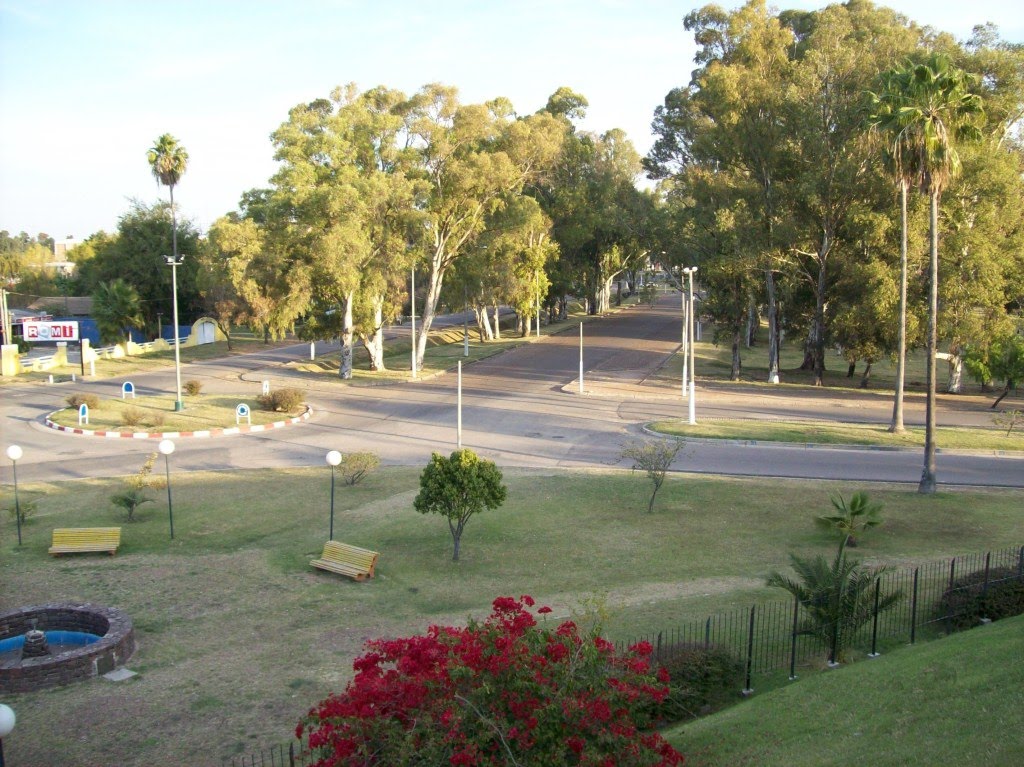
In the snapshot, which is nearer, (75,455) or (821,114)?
(75,455)

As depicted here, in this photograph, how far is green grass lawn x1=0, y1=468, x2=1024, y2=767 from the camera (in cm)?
1037

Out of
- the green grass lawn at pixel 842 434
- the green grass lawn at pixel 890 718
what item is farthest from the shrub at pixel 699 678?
the green grass lawn at pixel 842 434

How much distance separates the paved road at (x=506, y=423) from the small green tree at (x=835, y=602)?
40.3 feet

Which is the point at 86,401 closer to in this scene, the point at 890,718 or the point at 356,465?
the point at 356,465

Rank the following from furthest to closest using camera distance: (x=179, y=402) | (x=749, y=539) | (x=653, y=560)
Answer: (x=179, y=402), (x=749, y=539), (x=653, y=560)

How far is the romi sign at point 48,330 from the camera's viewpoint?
50.5 m

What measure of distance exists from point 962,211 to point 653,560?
2768cm

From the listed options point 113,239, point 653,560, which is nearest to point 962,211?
point 653,560

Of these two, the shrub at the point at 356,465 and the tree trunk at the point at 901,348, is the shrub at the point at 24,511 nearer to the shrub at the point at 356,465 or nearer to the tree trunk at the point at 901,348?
the shrub at the point at 356,465

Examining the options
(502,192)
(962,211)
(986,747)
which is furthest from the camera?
(502,192)

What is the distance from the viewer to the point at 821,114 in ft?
126

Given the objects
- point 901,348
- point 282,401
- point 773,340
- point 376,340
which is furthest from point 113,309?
point 901,348

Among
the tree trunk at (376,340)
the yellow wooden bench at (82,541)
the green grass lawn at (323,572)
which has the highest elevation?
the tree trunk at (376,340)

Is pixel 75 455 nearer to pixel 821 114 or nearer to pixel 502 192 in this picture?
pixel 502 192
